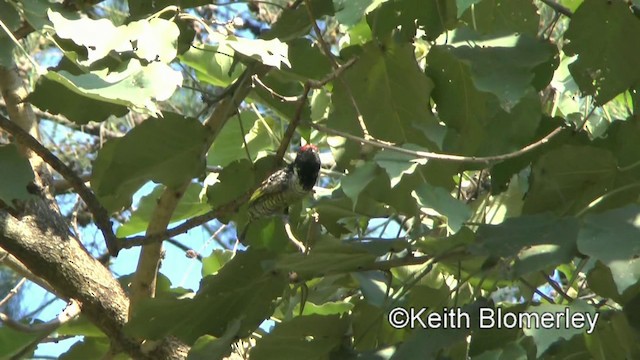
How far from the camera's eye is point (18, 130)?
163 centimetres

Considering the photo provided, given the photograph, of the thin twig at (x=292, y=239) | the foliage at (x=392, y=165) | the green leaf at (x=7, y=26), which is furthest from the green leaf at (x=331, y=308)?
the green leaf at (x=7, y=26)

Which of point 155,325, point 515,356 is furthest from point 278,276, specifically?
point 515,356

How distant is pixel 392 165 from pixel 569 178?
11.9 inches

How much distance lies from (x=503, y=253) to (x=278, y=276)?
415 mm

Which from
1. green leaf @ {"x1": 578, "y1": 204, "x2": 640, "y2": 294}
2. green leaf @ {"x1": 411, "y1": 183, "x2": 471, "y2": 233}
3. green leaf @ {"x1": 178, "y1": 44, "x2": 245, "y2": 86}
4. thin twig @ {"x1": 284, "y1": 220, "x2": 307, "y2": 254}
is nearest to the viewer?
green leaf @ {"x1": 578, "y1": 204, "x2": 640, "y2": 294}

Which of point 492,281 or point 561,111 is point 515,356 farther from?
point 561,111

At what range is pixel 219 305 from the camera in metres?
1.62

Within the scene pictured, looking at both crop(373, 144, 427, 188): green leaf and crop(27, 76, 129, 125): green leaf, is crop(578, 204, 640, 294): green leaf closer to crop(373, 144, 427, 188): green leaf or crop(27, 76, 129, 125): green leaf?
crop(373, 144, 427, 188): green leaf

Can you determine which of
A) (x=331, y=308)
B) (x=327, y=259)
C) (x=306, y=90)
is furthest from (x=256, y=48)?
(x=331, y=308)

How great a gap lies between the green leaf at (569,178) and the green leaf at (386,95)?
0.62ft

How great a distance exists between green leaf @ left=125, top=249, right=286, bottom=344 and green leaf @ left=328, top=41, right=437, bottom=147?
265 mm

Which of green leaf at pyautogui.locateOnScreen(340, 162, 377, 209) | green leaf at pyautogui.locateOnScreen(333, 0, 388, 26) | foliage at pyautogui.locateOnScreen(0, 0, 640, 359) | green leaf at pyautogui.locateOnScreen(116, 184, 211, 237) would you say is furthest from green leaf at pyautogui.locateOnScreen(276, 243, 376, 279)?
green leaf at pyautogui.locateOnScreen(116, 184, 211, 237)

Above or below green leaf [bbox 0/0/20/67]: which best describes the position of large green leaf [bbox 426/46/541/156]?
below

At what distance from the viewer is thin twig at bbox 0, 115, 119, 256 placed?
62.5 inches
